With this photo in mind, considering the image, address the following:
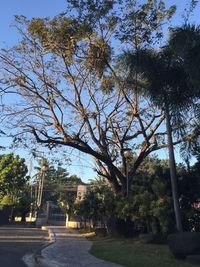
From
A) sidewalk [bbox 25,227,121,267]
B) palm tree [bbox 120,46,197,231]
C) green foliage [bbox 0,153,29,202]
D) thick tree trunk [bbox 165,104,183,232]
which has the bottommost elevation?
sidewalk [bbox 25,227,121,267]

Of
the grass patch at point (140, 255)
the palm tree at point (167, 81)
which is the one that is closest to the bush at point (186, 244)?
the grass patch at point (140, 255)

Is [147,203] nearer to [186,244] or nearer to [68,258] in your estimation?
[68,258]

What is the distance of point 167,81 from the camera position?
49.9 feet

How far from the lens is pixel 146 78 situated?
51.4 feet

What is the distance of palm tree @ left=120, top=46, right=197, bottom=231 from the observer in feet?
48.6

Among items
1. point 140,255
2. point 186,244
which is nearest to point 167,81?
point 186,244

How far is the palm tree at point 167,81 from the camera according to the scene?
1480cm

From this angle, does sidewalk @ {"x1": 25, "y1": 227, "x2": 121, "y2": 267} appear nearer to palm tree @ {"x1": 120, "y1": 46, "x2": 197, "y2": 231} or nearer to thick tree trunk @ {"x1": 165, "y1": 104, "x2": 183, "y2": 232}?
thick tree trunk @ {"x1": 165, "y1": 104, "x2": 183, "y2": 232}

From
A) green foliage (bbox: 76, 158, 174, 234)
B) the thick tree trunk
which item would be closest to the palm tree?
the thick tree trunk

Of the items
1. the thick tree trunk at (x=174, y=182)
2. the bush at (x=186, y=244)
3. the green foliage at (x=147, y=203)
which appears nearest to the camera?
the bush at (x=186, y=244)

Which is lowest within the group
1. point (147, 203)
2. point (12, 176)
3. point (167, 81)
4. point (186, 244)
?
point (186, 244)

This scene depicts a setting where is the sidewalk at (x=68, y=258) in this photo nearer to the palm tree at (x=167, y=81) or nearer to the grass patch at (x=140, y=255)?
the grass patch at (x=140, y=255)

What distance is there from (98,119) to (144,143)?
121 inches

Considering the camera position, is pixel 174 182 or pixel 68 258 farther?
pixel 174 182
